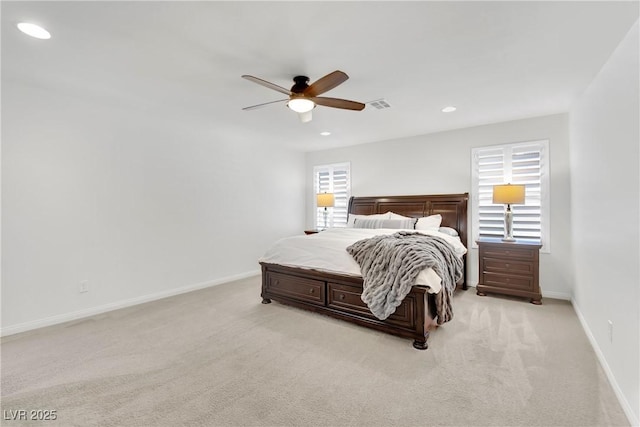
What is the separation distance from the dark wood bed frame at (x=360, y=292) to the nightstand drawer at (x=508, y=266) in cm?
55

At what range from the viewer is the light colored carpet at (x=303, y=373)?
1749 mm

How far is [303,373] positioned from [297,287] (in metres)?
1.38

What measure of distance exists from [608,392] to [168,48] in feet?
13.1

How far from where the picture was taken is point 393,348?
2545 mm

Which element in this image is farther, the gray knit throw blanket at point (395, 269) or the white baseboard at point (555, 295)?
the white baseboard at point (555, 295)

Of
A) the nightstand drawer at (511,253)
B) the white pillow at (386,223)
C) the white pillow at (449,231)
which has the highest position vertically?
the white pillow at (386,223)

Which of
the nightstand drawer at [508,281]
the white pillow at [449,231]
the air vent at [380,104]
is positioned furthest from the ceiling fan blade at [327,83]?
the nightstand drawer at [508,281]

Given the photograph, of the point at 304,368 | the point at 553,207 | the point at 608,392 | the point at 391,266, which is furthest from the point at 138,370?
the point at 553,207

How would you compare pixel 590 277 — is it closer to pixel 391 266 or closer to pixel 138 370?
pixel 391 266

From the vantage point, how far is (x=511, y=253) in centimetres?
384

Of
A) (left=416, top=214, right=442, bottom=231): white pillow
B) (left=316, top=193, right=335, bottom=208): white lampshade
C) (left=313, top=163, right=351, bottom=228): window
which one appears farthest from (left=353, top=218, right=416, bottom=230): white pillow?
(left=313, top=163, right=351, bottom=228): window

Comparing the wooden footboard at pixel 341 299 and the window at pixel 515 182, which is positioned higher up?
the window at pixel 515 182

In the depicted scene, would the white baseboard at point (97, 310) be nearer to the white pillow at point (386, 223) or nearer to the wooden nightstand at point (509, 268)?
the white pillow at point (386, 223)

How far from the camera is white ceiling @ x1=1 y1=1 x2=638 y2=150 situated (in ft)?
6.17
